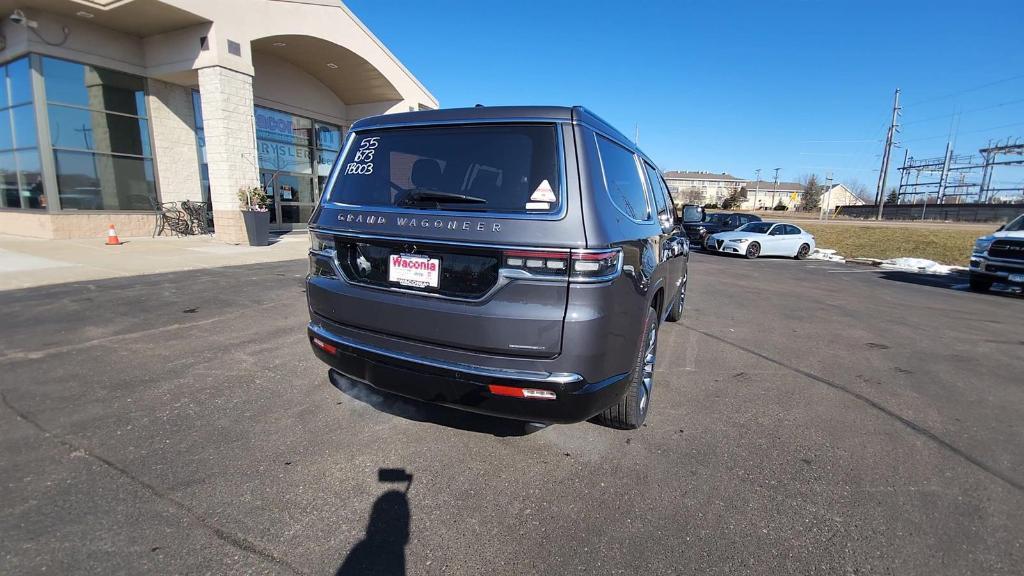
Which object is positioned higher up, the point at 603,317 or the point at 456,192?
the point at 456,192

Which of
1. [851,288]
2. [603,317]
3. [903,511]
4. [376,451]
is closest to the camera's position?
[603,317]

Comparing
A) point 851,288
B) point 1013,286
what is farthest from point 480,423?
point 1013,286

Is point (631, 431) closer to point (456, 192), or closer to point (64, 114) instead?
point (456, 192)

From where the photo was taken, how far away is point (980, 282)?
980 cm

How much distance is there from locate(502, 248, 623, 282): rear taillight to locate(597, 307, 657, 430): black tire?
723 mm

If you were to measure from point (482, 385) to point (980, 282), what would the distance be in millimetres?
12656

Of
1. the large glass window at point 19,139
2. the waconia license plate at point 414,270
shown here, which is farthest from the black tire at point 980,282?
the large glass window at point 19,139

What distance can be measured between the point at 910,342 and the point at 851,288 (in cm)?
511

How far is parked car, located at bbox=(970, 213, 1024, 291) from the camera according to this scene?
9031 mm

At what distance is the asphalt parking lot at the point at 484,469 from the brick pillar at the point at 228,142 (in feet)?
28.3

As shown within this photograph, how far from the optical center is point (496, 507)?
2270mm

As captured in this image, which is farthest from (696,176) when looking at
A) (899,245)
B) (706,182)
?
(899,245)

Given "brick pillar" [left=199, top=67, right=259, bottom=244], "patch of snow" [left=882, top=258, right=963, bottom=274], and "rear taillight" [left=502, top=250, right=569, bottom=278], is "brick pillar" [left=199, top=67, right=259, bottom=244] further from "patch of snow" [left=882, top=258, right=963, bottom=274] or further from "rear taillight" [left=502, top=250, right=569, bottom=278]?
"patch of snow" [left=882, top=258, right=963, bottom=274]

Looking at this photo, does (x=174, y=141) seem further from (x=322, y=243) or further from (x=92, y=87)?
(x=322, y=243)
